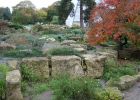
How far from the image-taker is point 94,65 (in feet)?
39.3

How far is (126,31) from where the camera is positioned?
15.4m

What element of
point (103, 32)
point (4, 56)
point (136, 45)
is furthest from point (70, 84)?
point (136, 45)

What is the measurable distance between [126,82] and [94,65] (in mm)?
1909

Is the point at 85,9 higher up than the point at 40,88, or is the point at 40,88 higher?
the point at 85,9

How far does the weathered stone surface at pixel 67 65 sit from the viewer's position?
1145 centimetres

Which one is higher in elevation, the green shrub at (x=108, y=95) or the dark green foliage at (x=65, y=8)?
the dark green foliage at (x=65, y=8)

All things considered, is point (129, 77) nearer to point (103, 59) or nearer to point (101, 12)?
point (103, 59)

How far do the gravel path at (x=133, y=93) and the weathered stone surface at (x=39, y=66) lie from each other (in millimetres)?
2765

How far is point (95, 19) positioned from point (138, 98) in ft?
23.1

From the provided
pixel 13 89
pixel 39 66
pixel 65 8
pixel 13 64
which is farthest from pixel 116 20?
pixel 65 8

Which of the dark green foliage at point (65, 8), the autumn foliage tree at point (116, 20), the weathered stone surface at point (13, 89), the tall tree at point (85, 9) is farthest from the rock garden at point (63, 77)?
the dark green foliage at point (65, 8)

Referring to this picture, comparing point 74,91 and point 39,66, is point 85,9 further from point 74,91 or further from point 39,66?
point 74,91

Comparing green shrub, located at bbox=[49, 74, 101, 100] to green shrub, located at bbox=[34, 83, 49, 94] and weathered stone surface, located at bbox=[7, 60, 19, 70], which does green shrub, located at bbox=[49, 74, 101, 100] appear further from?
weathered stone surface, located at bbox=[7, 60, 19, 70]

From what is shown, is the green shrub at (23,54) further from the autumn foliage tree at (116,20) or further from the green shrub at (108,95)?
the green shrub at (108,95)
